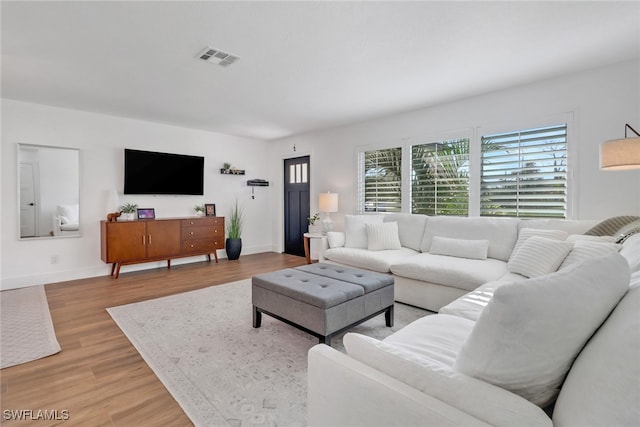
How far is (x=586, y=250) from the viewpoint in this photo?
7.22 ft

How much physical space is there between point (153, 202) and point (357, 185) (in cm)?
338

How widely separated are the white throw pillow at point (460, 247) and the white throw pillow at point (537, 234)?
1.06 feet

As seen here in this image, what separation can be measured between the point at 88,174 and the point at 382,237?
4.26m

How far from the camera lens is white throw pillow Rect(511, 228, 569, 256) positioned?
8.95ft

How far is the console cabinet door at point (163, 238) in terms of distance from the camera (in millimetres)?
4598

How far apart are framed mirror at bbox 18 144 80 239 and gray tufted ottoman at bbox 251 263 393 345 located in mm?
3477

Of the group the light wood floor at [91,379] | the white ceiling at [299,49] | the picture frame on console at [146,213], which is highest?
the white ceiling at [299,49]

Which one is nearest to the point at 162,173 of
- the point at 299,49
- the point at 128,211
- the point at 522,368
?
the point at 128,211

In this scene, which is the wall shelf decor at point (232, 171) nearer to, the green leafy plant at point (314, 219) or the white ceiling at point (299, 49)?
the green leafy plant at point (314, 219)

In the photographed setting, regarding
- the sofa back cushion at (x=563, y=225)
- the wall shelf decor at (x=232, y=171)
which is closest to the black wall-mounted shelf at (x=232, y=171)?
A: the wall shelf decor at (x=232, y=171)

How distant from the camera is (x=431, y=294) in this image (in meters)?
2.98

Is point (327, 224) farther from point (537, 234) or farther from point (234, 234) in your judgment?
point (537, 234)

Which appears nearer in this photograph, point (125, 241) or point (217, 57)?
point (217, 57)

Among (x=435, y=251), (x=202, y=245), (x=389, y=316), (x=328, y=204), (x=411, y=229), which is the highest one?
(x=328, y=204)
